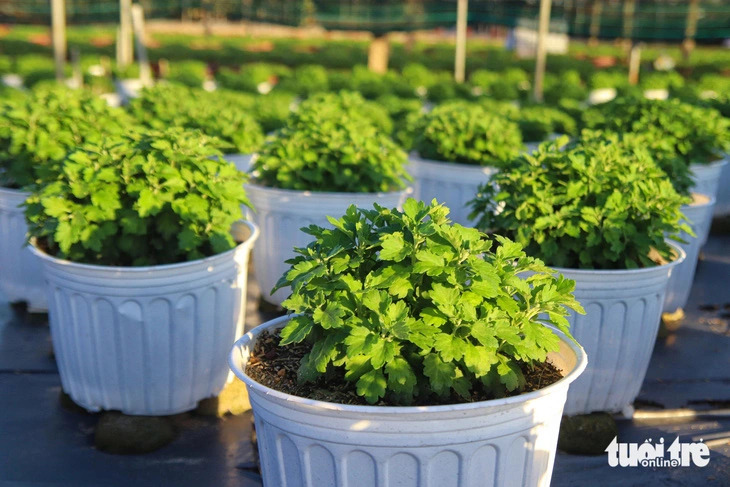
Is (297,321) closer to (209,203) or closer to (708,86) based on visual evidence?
(209,203)

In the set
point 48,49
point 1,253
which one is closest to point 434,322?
point 1,253

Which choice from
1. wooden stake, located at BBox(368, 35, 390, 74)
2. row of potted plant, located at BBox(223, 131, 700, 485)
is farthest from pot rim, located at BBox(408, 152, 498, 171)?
wooden stake, located at BBox(368, 35, 390, 74)

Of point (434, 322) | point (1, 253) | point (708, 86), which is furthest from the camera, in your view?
point (708, 86)

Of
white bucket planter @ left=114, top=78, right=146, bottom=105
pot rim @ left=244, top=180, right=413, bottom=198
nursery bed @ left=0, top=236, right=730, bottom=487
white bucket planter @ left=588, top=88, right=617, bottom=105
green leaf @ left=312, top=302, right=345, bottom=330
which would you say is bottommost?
nursery bed @ left=0, top=236, right=730, bottom=487

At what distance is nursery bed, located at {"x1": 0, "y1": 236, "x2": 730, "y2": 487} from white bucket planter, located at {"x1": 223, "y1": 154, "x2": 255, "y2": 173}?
1.84 m

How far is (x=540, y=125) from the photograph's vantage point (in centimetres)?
745

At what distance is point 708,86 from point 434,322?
39.1 feet

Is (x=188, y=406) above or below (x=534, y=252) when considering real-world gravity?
below

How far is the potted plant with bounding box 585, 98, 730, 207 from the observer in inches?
240

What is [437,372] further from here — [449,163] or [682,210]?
[449,163]

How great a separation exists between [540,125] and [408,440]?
561cm

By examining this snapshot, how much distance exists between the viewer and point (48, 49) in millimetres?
27156

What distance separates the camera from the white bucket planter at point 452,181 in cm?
634

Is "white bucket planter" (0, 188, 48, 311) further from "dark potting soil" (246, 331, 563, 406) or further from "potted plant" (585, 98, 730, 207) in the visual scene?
"potted plant" (585, 98, 730, 207)
